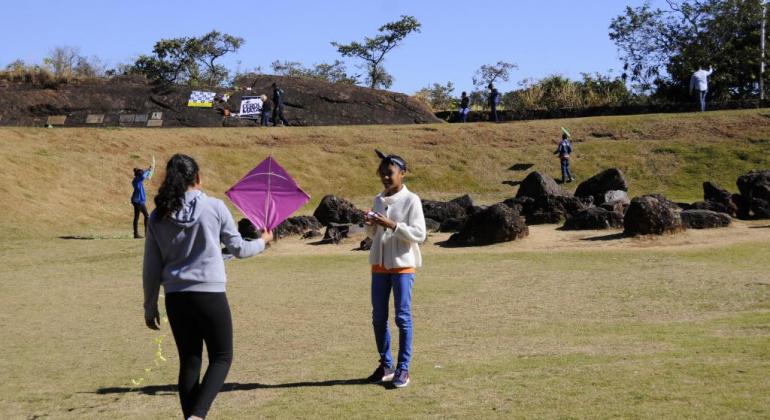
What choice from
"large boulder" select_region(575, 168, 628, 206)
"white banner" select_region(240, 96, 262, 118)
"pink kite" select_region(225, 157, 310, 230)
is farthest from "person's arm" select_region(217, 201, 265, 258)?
"white banner" select_region(240, 96, 262, 118)

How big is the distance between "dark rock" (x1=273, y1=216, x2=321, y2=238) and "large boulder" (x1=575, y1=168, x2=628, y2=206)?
831 cm

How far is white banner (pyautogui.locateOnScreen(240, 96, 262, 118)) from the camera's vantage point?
1815 inches

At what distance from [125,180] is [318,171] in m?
7.15

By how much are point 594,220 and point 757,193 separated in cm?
440

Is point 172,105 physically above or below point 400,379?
above

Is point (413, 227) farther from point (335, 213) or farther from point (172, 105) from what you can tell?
point (172, 105)

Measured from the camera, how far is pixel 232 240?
6.43m

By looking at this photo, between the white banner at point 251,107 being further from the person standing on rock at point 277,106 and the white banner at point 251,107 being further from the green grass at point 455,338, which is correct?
the green grass at point 455,338

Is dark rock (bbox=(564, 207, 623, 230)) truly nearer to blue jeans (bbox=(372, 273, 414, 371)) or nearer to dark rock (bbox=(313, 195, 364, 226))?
dark rock (bbox=(313, 195, 364, 226))

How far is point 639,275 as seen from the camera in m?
16.0

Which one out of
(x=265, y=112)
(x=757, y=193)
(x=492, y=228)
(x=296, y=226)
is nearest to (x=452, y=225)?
(x=492, y=228)

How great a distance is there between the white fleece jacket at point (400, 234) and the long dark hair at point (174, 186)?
211 centimetres

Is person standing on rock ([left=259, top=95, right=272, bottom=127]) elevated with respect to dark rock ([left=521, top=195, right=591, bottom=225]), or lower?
elevated

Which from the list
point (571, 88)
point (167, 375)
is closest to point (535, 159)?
point (571, 88)
